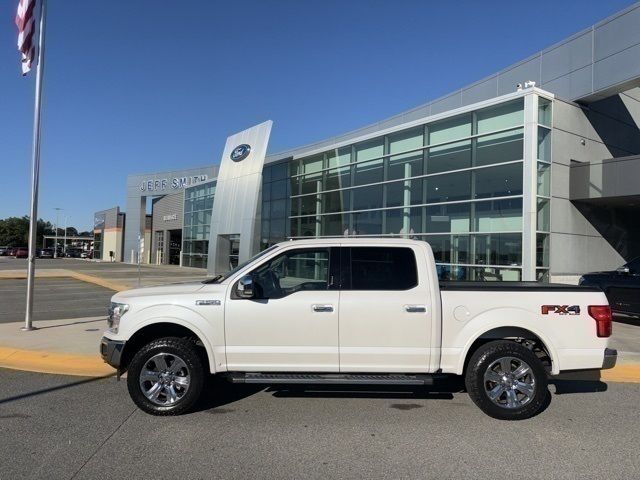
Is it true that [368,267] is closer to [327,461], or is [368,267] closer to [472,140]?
[327,461]

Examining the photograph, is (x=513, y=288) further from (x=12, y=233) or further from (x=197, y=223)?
(x=12, y=233)

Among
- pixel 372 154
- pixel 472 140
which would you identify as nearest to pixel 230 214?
pixel 372 154

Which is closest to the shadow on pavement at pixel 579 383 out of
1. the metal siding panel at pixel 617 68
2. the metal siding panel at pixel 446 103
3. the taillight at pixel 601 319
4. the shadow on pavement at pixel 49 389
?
the taillight at pixel 601 319

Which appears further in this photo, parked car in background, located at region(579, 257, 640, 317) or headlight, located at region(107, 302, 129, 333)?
parked car in background, located at region(579, 257, 640, 317)

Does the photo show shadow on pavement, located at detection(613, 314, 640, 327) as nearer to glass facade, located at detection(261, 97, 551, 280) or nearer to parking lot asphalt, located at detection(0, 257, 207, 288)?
glass facade, located at detection(261, 97, 551, 280)

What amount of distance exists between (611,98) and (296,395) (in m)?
17.8

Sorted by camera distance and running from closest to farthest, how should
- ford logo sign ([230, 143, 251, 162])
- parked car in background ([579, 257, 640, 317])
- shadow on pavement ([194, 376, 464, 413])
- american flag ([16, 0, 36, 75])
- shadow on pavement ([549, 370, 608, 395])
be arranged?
shadow on pavement ([194, 376, 464, 413]), shadow on pavement ([549, 370, 608, 395]), american flag ([16, 0, 36, 75]), parked car in background ([579, 257, 640, 317]), ford logo sign ([230, 143, 251, 162])

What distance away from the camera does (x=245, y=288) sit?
17.6 ft

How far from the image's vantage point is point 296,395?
6141mm

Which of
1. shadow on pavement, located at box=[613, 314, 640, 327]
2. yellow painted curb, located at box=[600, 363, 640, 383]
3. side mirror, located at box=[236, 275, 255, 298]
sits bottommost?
yellow painted curb, located at box=[600, 363, 640, 383]

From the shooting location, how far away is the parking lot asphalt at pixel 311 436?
410 centimetres

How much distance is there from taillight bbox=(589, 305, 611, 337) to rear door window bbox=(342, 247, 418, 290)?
1850 millimetres

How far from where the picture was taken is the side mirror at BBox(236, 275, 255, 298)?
5.34m

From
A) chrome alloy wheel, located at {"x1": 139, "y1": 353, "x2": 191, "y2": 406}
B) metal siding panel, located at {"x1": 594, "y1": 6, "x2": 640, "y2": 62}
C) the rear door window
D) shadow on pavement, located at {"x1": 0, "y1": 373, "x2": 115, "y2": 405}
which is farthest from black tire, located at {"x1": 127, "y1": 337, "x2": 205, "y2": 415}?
metal siding panel, located at {"x1": 594, "y1": 6, "x2": 640, "y2": 62}
